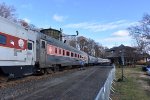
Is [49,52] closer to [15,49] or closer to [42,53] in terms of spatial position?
[42,53]

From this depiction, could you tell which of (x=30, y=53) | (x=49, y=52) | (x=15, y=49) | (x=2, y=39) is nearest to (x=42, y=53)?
(x=49, y=52)

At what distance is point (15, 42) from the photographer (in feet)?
65.3

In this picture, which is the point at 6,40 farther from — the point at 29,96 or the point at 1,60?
the point at 29,96

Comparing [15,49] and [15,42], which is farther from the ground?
[15,42]

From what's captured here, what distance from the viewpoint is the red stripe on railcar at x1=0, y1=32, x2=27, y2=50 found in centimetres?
1871

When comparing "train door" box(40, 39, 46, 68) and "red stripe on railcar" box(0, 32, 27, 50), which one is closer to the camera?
"red stripe on railcar" box(0, 32, 27, 50)

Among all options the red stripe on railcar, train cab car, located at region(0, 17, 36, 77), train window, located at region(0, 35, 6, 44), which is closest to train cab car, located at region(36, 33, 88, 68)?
train cab car, located at region(0, 17, 36, 77)

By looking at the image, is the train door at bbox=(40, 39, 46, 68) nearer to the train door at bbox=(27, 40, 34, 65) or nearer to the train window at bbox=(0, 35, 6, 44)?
the train door at bbox=(27, 40, 34, 65)

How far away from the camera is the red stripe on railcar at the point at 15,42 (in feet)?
61.4

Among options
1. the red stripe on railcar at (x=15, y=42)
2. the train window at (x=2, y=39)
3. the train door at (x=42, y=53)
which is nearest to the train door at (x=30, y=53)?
the red stripe on railcar at (x=15, y=42)

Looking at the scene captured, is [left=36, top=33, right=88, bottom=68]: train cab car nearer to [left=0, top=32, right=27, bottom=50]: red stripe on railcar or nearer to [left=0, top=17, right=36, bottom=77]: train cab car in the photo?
[left=0, top=17, right=36, bottom=77]: train cab car

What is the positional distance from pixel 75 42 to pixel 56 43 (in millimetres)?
102429

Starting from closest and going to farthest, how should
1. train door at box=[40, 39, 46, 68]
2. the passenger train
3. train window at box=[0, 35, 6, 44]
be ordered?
train window at box=[0, 35, 6, 44], the passenger train, train door at box=[40, 39, 46, 68]

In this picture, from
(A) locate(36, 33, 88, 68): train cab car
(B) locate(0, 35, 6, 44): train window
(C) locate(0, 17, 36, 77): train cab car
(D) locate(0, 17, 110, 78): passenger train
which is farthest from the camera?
(A) locate(36, 33, 88, 68): train cab car
